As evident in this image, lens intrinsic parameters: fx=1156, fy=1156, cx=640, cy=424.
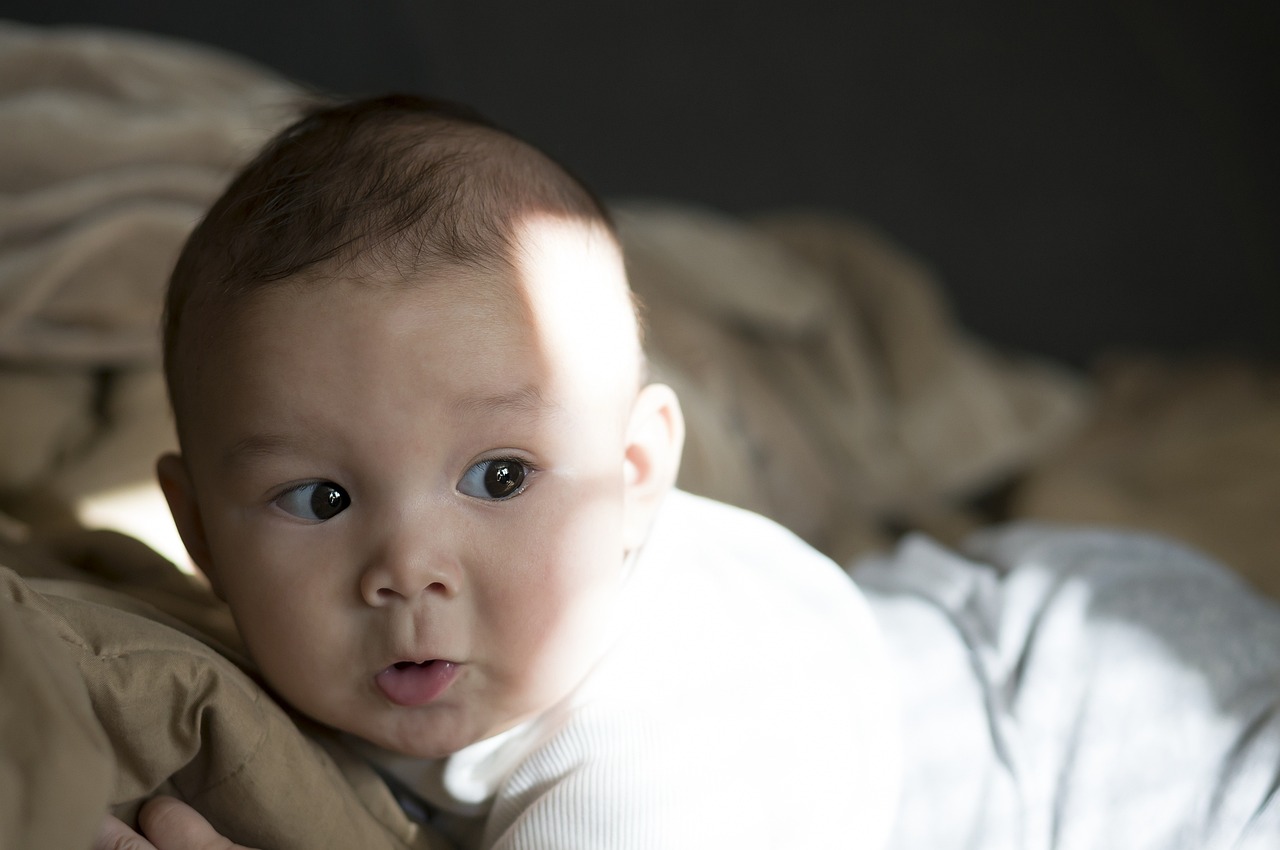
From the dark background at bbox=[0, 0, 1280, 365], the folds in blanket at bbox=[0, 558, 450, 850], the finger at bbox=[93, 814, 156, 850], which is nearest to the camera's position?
the folds in blanket at bbox=[0, 558, 450, 850]

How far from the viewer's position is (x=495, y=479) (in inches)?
26.9

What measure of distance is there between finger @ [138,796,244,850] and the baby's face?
9 centimetres

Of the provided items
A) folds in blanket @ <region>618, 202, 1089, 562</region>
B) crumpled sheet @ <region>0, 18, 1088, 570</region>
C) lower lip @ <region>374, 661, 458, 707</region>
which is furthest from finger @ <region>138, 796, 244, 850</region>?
folds in blanket @ <region>618, 202, 1089, 562</region>

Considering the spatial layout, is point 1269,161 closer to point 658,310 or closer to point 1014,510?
point 1014,510

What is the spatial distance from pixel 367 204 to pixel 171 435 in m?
0.49

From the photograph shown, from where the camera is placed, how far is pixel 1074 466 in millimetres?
1721

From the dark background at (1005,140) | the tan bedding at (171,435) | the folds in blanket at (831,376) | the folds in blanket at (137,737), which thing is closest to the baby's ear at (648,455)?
the tan bedding at (171,435)

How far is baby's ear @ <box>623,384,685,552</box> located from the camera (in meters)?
0.78

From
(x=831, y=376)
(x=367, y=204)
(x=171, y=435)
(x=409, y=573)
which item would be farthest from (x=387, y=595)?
(x=831, y=376)

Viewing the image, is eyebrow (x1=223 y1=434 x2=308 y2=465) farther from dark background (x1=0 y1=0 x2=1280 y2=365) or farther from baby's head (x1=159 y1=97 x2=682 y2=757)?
dark background (x1=0 y1=0 x2=1280 y2=365)

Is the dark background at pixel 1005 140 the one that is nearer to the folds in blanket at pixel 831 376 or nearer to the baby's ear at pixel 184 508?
Result: the folds in blanket at pixel 831 376

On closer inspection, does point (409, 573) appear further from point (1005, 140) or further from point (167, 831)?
point (1005, 140)

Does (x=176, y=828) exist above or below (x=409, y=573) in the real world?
below

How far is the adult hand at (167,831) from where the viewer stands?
1.97ft
